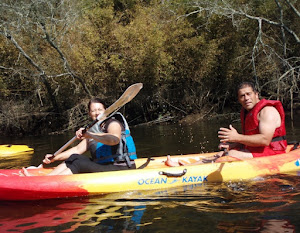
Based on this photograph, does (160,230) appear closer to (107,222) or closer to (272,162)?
(107,222)

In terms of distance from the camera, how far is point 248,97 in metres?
3.71

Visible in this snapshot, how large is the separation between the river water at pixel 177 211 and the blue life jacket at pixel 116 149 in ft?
1.39

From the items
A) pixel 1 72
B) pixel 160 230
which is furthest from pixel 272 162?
pixel 1 72

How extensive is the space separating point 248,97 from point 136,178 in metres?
1.38

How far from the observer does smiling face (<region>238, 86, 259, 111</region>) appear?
366 cm

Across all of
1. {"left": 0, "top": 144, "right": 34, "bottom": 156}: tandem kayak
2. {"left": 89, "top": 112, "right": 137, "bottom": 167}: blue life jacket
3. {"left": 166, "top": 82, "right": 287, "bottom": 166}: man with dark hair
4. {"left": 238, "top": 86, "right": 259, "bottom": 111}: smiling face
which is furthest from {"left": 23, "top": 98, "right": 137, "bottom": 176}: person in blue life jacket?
{"left": 0, "top": 144, "right": 34, "bottom": 156}: tandem kayak

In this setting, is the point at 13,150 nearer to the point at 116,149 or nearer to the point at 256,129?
the point at 116,149

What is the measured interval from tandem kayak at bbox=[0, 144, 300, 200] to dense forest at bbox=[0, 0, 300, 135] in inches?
307

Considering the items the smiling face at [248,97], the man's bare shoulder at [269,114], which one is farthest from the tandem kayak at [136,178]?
the smiling face at [248,97]

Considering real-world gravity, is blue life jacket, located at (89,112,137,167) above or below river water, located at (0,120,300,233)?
above

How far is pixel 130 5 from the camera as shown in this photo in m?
14.1

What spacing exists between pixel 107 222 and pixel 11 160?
4186 mm

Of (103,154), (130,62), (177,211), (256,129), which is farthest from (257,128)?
(130,62)

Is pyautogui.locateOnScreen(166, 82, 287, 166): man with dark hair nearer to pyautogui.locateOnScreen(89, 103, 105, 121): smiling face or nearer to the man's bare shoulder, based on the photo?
the man's bare shoulder
